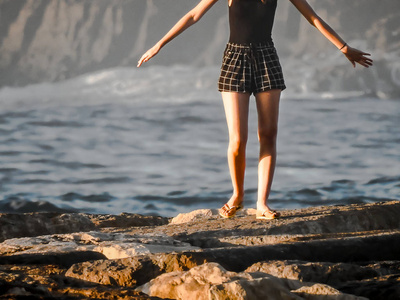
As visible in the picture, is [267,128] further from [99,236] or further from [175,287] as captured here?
[175,287]

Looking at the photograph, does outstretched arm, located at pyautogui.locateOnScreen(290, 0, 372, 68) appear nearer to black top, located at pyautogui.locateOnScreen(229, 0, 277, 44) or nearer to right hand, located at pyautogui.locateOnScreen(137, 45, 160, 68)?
black top, located at pyautogui.locateOnScreen(229, 0, 277, 44)

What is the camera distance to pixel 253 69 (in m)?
5.00

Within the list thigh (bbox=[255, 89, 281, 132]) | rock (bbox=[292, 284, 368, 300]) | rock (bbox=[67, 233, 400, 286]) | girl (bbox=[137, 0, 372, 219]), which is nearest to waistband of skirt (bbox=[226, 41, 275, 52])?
girl (bbox=[137, 0, 372, 219])

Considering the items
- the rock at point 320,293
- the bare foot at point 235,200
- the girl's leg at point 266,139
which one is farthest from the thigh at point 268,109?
the rock at point 320,293

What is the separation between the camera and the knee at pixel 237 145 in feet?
16.6

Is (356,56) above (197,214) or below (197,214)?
above

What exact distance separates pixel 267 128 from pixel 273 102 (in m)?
0.20

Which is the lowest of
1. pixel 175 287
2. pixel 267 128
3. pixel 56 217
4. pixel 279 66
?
pixel 56 217

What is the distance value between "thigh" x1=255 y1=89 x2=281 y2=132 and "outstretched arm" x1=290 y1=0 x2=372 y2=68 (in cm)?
57

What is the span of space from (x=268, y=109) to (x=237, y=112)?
24 cm

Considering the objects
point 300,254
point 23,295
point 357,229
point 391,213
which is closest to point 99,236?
point 300,254

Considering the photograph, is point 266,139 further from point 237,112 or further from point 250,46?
point 250,46

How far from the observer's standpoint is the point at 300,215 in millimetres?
5402

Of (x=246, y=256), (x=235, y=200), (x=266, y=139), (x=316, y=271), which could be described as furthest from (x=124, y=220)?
(x=316, y=271)
